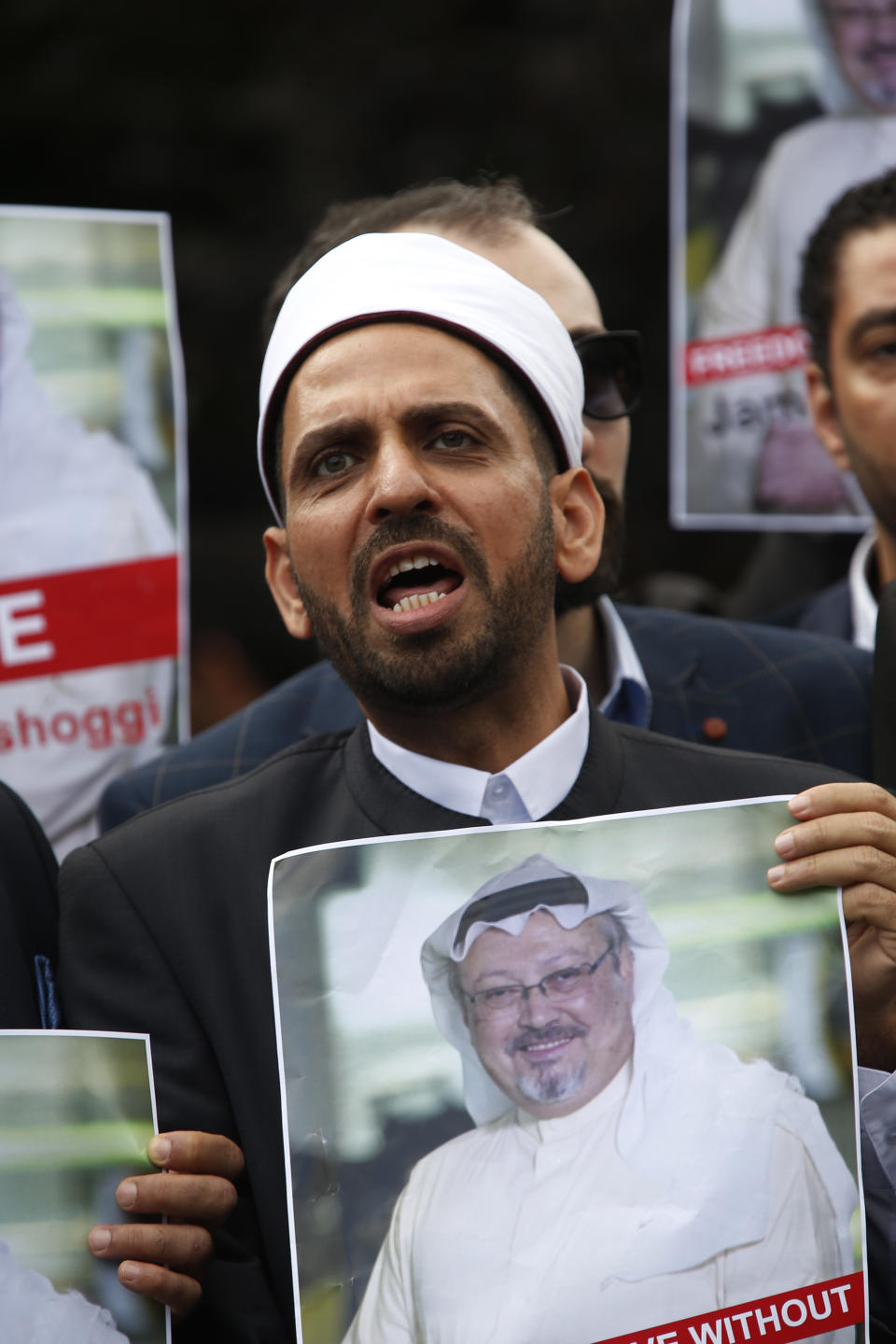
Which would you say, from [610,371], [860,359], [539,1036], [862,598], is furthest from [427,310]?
[862,598]

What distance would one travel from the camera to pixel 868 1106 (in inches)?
70.2

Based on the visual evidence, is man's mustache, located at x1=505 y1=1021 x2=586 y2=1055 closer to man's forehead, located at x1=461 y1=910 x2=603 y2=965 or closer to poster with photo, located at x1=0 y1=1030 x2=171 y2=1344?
man's forehead, located at x1=461 y1=910 x2=603 y2=965

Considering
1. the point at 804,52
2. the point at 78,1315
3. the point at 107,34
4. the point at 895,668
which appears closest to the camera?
the point at 78,1315

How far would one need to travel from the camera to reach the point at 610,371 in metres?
2.80

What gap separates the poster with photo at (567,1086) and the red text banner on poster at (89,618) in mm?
1270

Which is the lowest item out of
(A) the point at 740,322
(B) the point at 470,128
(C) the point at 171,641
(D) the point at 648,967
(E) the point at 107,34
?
(D) the point at 648,967

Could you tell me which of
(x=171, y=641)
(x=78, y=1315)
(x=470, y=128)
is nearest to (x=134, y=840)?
(x=78, y=1315)

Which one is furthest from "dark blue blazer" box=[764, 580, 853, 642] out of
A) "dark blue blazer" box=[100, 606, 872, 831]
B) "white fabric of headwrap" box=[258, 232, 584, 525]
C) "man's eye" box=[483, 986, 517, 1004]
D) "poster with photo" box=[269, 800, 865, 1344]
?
"man's eye" box=[483, 986, 517, 1004]

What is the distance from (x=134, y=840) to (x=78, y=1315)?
1.74 feet

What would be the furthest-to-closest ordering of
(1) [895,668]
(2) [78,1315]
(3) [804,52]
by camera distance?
(3) [804,52] → (1) [895,668] → (2) [78,1315]

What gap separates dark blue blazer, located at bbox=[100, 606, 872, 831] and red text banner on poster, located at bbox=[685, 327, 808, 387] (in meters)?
0.67

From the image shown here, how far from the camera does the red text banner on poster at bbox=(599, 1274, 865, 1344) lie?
160cm

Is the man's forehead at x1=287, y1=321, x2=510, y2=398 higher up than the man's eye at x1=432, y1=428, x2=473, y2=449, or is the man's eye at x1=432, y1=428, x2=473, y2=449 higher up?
the man's forehead at x1=287, y1=321, x2=510, y2=398

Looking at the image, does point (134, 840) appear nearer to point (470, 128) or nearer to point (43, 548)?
point (43, 548)
